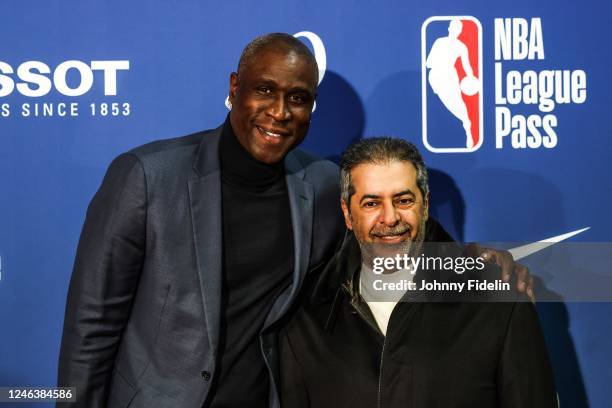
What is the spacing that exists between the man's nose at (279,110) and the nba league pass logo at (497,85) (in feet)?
2.21

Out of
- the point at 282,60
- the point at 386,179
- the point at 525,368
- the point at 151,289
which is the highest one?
the point at 282,60

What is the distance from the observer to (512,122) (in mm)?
2178

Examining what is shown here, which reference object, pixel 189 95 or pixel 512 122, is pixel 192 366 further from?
pixel 512 122

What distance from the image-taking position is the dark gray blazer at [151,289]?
1.62 metres

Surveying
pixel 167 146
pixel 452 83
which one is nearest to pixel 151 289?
pixel 167 146

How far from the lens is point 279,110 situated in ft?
5.35

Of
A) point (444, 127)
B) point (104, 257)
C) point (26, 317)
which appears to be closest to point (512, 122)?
point (444, 127)

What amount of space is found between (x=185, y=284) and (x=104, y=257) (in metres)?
0.19

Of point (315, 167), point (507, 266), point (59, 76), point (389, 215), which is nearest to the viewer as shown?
point (389, 215)

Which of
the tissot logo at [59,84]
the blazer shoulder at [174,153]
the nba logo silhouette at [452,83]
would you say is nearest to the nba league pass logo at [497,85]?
the nba logo silhouette at [452,83]

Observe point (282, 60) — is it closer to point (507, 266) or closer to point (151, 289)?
point (151, 289)

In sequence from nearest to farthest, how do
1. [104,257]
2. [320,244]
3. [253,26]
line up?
[104,257], [320,244], [253,26]

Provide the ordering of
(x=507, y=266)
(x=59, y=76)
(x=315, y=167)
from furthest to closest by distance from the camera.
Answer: (x=59, y=76) → (x=315, y=167) → (x=507, y=266)

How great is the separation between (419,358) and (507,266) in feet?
1.10
